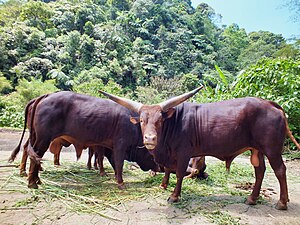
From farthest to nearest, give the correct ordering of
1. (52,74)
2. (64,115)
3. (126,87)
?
(126,87) < (52,74) < (64,115)

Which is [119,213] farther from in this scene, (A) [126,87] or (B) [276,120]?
(A) [126,87]

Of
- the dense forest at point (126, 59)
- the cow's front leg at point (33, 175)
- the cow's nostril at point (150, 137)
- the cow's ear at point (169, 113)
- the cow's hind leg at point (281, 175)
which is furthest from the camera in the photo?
the dense forest at point (126, 59)

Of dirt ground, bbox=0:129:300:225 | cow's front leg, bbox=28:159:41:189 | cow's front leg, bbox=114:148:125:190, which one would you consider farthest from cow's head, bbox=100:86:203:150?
cow's front leg, bbox=28:159:41:189

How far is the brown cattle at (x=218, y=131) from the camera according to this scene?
12.2 feet

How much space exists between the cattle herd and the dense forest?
17.0ft

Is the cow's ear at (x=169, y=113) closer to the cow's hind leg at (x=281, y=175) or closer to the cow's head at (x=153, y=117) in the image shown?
the cow's head at (x=153, y=117)

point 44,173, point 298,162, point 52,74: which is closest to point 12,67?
point 52,74

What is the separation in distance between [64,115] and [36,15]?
42015mm

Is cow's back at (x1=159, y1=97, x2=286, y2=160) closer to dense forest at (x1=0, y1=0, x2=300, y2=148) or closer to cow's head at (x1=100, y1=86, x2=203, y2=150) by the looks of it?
cow's head at (x1=100, y1=86, x2=203, y2=150)

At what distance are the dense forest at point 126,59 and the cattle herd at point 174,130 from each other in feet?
17.0

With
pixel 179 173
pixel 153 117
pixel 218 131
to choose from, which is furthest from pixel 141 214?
pixel 218 131

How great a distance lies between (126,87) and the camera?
33.4 meters

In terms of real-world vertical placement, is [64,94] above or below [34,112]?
above

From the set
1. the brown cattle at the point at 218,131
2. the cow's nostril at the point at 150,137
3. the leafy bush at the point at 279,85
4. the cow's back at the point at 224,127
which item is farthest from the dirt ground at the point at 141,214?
the leafy bush at the point at 279,85
